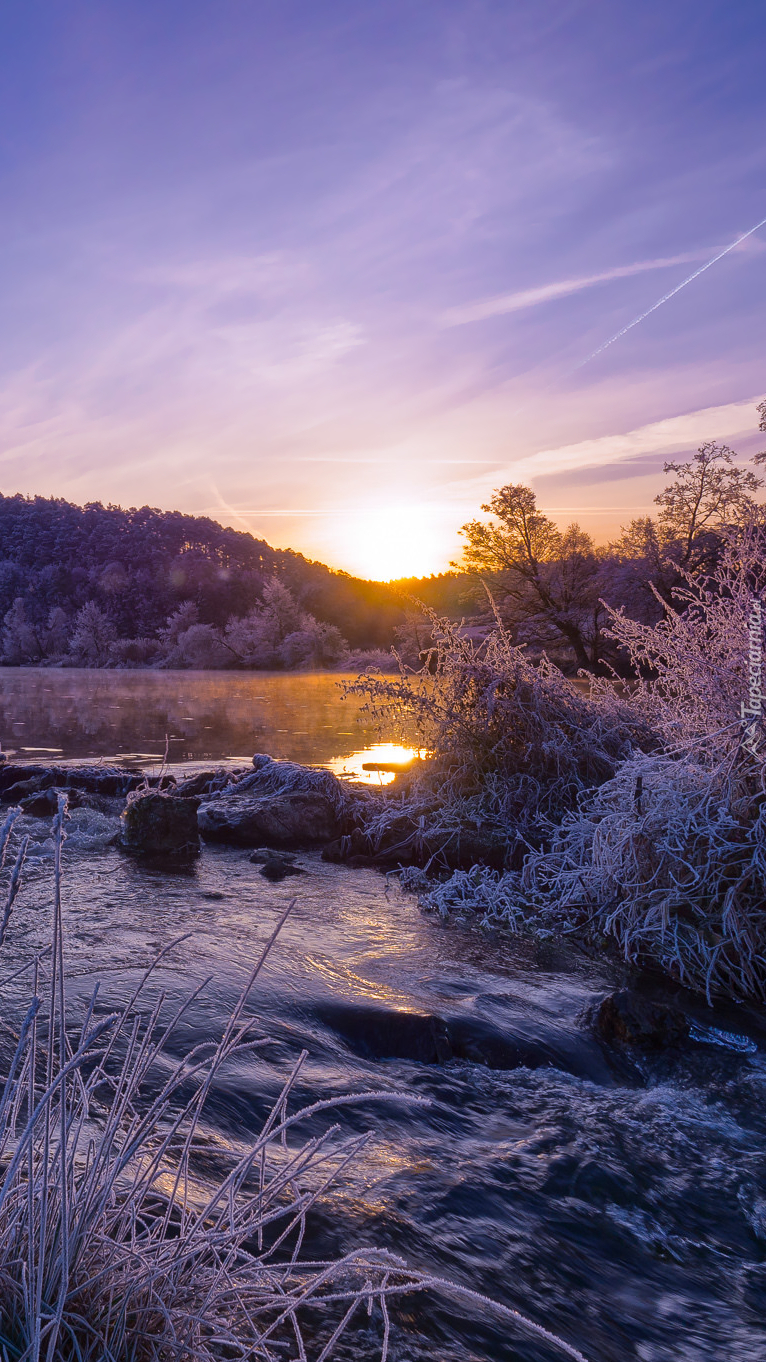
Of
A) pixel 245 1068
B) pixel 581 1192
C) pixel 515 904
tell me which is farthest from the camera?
pixel 515 904

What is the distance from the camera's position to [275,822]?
6.77m

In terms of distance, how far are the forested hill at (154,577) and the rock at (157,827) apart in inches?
1463

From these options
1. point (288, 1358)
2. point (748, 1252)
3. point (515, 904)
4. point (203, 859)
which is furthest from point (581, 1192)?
point (203, 859)

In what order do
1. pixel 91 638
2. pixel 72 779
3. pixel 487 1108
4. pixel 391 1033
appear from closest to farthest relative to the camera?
1. pixel 487 1108
2. pixel 391 1033
3. pixel 72 779
4. pixel 91 638

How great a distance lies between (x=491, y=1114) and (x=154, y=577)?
166ft

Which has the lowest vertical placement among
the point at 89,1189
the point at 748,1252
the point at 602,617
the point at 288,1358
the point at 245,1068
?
the point at 748,1252

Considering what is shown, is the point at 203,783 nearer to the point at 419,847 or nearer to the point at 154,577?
the point at 419,847

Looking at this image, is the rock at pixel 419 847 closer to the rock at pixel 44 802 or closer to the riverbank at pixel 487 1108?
the riverbank at pixel 487 1108

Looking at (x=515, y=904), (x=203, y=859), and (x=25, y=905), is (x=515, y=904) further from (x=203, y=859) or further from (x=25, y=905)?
(x=25, y=905)

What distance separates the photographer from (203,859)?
618 centimetres

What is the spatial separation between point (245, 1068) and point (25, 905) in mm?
2363

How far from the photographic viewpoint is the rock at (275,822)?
672 centimetres

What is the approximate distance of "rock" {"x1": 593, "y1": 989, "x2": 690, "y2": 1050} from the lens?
3434 mm

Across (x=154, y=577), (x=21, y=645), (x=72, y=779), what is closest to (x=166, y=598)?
(x=154, y=577)
